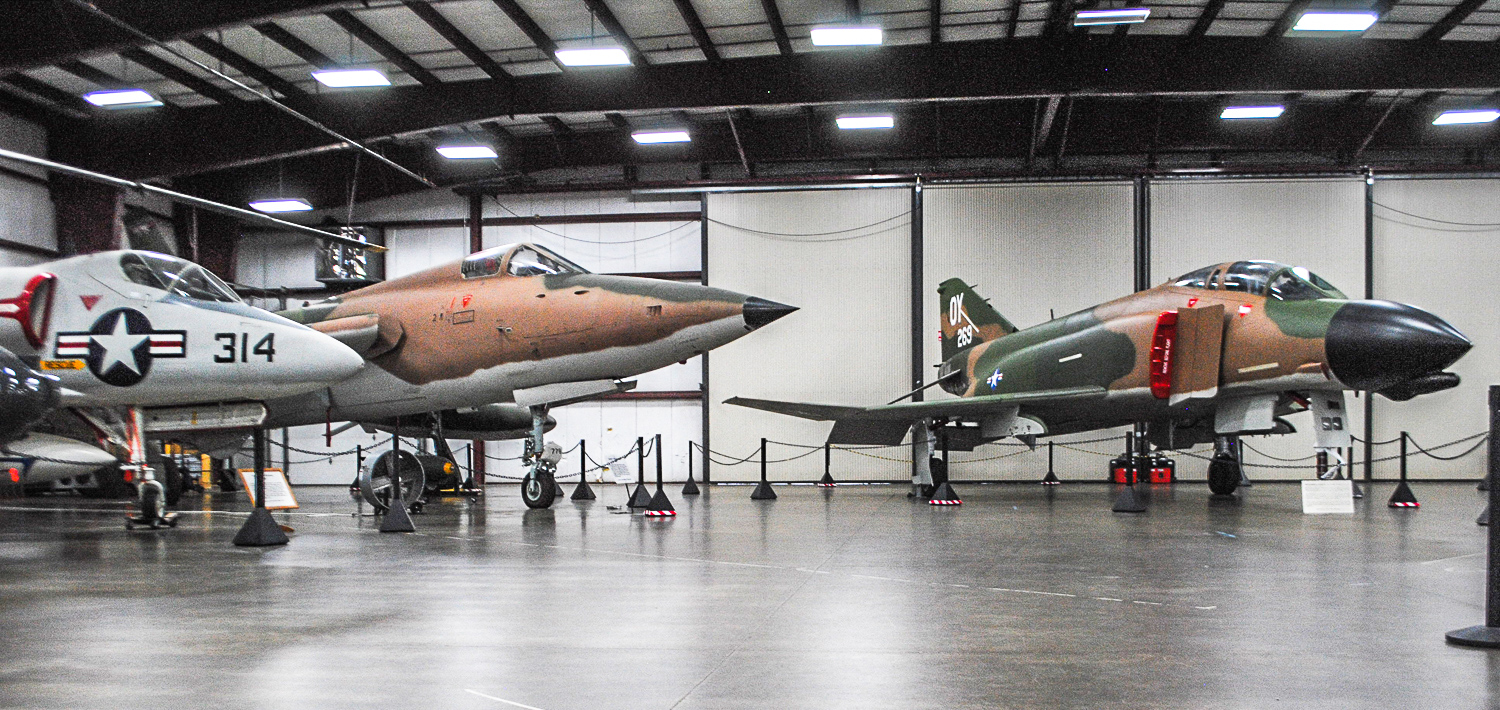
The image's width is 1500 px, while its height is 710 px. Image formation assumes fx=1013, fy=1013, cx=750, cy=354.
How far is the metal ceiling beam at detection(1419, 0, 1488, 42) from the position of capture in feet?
48.0

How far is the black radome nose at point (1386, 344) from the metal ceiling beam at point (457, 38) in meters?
11.5

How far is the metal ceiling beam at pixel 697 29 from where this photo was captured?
14.4m

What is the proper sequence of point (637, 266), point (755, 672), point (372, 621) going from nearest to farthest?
point (755, 672) < point (372, 621) < point (637, 266)

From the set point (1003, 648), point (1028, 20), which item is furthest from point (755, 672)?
point (1028, 20)

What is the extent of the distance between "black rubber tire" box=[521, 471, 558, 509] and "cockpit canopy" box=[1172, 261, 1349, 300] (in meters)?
7.74

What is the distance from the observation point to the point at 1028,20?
52.1ft

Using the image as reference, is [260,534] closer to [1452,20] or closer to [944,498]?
[944,498]

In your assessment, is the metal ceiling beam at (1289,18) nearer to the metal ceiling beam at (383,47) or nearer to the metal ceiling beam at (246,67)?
the metal ceiling beam at (383,47)

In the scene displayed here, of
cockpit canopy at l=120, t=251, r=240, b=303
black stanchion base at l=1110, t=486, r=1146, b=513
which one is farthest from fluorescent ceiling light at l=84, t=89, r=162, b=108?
black stanchion base at l=1110, t=486, r=1146, b=513

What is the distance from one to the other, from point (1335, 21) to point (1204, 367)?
251 inches

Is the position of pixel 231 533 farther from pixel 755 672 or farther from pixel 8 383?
pixel 755 672

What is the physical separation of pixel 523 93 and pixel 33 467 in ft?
32.7

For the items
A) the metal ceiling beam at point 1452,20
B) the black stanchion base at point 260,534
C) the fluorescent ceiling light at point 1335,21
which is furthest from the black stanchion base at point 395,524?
the metal ceiling beam at point 1452,20

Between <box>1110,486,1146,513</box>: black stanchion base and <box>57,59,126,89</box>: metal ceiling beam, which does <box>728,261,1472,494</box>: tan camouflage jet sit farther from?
<box>57,59,126,89</box>: metal ceiling beam
